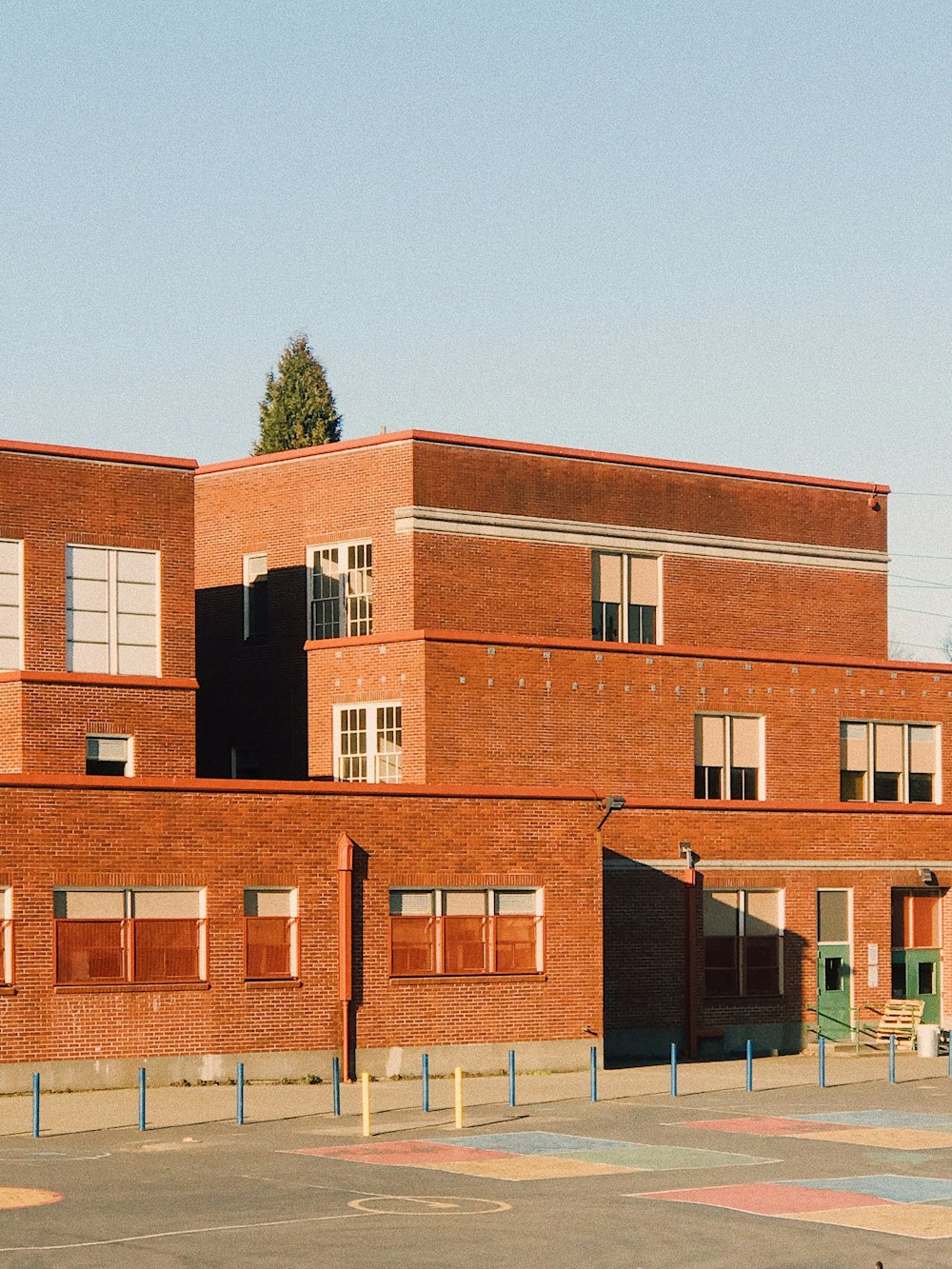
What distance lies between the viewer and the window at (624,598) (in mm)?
50125

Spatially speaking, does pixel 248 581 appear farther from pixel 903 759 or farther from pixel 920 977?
pixel 920 977

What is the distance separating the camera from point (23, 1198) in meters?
24.9

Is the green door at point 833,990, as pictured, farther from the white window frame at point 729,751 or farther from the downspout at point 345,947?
the downspout at point 345,947

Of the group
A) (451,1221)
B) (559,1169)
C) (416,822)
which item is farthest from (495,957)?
(451,1221)

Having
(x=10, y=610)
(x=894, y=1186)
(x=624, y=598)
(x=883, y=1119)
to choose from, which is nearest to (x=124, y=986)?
(x=10, y=610)

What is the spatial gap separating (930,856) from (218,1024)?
2025cm

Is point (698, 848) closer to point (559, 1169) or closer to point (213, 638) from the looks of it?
point (213, 638)

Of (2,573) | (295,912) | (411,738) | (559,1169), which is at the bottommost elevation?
(559,1169)

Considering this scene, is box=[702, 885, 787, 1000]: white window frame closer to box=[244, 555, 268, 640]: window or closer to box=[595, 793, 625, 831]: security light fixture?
box=[595, 793, 625, 831]: security light fixture

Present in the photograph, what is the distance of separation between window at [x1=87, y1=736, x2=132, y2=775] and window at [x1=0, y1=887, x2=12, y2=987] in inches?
243

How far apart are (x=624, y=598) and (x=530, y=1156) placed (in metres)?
23.2

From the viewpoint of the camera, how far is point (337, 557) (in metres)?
49.5

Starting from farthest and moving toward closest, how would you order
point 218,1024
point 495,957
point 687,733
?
point 687,733 → point 495,957 → point 218,1024

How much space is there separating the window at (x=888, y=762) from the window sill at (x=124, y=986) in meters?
19.4
